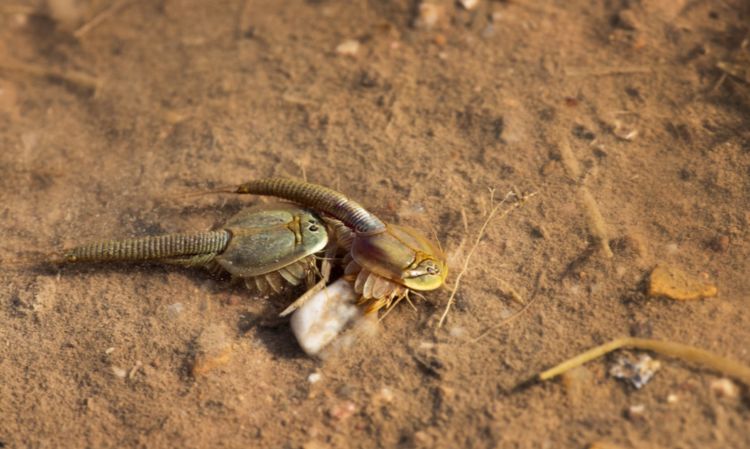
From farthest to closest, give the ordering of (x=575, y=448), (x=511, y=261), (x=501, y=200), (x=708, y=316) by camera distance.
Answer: (x=501, y=200) → (x=511, y=261) → (x=708, y=316) → (x=575, y=448)

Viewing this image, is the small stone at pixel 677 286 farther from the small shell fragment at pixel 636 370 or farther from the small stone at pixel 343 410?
the small stone at pixel 343 410

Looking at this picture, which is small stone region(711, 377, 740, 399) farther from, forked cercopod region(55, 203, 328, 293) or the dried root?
forked cercopod region(55, 203, 328, 293)

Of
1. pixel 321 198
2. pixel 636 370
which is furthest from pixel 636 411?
pixel 321 198

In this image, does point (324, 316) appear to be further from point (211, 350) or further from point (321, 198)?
point (321, 198)

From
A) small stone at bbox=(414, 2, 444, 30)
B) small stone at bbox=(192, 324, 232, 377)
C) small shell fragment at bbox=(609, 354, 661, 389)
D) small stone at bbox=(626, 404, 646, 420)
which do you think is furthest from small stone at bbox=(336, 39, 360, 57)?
small stone at bbox=(626, 404, 646, 420)

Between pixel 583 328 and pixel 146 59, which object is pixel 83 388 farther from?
pixel 146 59

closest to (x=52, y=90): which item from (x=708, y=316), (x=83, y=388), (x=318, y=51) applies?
(x=318, y=51)

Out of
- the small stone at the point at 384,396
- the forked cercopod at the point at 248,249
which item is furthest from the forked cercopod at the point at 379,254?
the small stone at the point at 384,396
